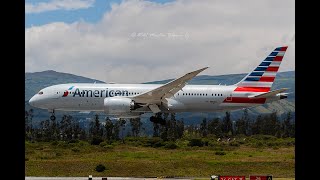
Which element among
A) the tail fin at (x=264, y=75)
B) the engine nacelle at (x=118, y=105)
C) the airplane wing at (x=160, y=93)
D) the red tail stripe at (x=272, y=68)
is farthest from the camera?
the red tail stripe at (x=272, y=68)

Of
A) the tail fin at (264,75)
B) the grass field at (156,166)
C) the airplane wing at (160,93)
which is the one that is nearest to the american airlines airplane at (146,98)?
the airplane wing at (160,93)

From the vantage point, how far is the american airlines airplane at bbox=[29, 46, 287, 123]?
137ft

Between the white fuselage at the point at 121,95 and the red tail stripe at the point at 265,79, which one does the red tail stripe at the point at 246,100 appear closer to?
the white fuselage at the point at 121,95

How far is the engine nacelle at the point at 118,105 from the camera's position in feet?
134

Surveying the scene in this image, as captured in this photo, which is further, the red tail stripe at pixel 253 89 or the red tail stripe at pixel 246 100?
the red tail stripe at pixel 253 89

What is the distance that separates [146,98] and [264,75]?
52.4 feet

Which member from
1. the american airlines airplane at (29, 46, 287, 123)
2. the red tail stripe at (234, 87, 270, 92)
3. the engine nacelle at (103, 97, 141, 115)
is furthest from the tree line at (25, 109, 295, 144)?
the engine nacelle at (103, 97, 141, 115)

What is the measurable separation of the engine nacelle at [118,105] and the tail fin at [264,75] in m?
11.0

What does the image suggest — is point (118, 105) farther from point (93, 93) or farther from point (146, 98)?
point (93, 93)

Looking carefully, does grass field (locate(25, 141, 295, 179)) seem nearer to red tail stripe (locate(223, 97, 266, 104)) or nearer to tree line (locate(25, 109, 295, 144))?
red tail stripe (locate(223, 97, 266, 104))
